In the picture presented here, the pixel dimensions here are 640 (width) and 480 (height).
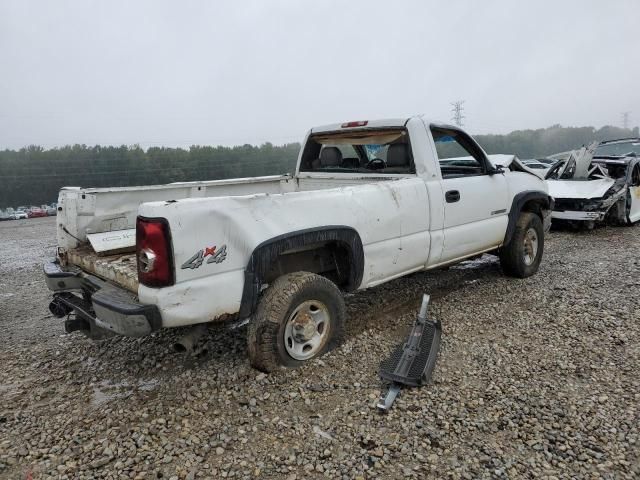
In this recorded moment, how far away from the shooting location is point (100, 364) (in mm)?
3561

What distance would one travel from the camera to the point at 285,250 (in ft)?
10.00

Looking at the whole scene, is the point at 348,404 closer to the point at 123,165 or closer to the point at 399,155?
the point at 399,155

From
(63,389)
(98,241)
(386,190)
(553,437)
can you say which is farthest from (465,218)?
(63,389)

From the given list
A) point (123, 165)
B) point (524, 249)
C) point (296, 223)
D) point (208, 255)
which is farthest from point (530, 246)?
point (123, 165)

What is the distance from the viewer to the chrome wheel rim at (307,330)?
318 centimetres

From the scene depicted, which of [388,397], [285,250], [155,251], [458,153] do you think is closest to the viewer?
[155,251]

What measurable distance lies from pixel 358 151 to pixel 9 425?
3.94 meters

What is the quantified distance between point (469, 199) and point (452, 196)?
296mm

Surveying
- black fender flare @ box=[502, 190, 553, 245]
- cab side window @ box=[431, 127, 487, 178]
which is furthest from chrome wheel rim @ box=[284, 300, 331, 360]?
black fender flare @ box=[502, 190, 553, 245]

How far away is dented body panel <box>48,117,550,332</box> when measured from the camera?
8.71 ft

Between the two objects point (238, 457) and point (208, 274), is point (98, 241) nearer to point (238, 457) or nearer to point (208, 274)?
point (208, 274)

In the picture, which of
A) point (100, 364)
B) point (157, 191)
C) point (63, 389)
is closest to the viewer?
A: point (63, 389)

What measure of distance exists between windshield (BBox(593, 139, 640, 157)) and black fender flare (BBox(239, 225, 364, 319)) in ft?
30.7

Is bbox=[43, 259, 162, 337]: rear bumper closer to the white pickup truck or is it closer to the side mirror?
the white pickup truck
